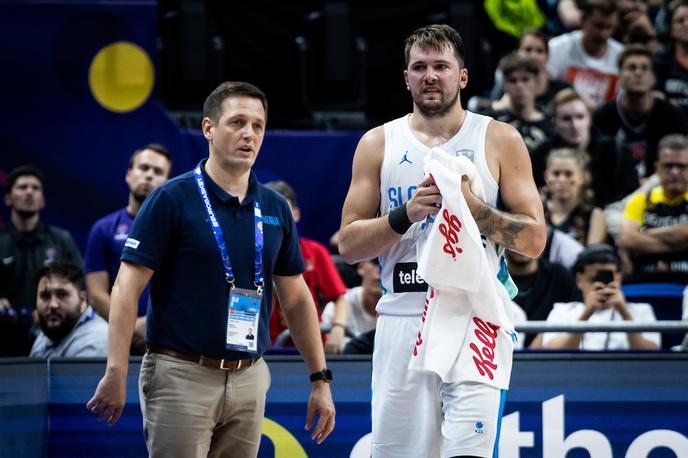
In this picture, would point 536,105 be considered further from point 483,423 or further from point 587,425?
point 483,423

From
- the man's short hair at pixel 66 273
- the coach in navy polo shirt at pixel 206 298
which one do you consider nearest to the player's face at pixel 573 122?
the man's short hair at pixel 66 273

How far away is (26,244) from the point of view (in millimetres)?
8922

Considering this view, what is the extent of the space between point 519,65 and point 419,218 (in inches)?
210

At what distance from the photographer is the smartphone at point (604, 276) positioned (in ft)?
24.7

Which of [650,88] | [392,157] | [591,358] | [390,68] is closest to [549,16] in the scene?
[390,68]

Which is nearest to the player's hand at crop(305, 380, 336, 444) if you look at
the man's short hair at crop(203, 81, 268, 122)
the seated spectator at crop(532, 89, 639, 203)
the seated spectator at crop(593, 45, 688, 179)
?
the man's short hair at crop(203, 81, 268, 122)

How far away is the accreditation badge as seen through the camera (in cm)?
497

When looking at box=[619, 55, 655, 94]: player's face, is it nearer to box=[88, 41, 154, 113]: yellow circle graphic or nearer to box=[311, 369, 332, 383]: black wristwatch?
box=[88, 41, 154, 113]: yellow circle graphic

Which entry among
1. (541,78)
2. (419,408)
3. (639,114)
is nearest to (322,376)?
(419,408)

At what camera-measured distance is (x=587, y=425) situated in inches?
259

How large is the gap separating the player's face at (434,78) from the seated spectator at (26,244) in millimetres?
4344

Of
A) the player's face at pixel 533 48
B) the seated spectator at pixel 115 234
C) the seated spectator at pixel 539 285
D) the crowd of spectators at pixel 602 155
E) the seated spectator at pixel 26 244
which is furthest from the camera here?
the player's face at pixel 533 48

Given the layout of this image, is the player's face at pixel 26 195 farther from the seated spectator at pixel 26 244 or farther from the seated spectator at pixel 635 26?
the seated spectator at pixel 635 26

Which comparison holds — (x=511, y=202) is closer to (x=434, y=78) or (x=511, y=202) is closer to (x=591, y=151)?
(x=434, y=78)
